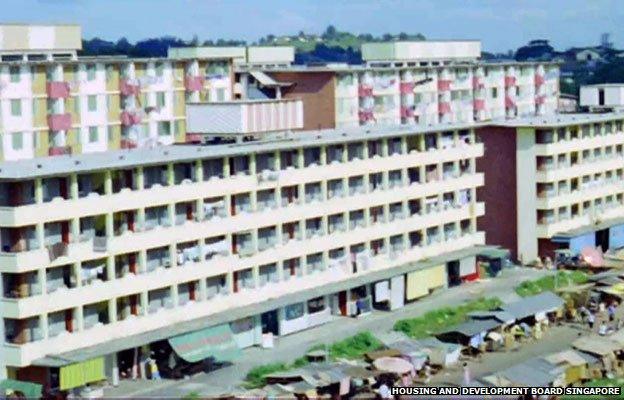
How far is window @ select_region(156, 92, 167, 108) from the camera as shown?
244 feet

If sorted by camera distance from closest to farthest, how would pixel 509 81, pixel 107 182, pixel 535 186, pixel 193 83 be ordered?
pixel 107 182 < pixel 535 186 < pixel 193 83 < pixel 509 81

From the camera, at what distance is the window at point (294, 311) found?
50094mm

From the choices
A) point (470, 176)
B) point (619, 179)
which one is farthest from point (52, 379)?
point (619, 179)

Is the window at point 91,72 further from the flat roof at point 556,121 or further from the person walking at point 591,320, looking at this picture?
the person walking at point 591,320

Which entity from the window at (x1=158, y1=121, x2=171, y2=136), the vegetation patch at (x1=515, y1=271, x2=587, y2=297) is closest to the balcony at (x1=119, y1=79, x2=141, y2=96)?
the window at (x1=158, y1=121, x2=171, y2=136)

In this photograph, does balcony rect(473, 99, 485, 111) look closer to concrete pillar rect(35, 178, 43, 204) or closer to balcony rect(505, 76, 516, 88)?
balcony rect(505, 76, 516, 88)

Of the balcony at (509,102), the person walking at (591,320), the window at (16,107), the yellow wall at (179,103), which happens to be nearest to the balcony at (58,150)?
the window at (16,107)

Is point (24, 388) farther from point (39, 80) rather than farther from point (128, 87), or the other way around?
point (128, 87)

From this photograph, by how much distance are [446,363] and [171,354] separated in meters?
8.47

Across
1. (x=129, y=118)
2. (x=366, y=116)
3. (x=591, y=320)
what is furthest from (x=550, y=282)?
(x=366, y=116)

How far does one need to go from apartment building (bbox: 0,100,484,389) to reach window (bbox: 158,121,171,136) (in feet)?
62.5

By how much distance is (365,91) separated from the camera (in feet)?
277

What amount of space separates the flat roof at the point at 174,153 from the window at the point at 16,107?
1578cm

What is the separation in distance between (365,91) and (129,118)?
16857 mm
